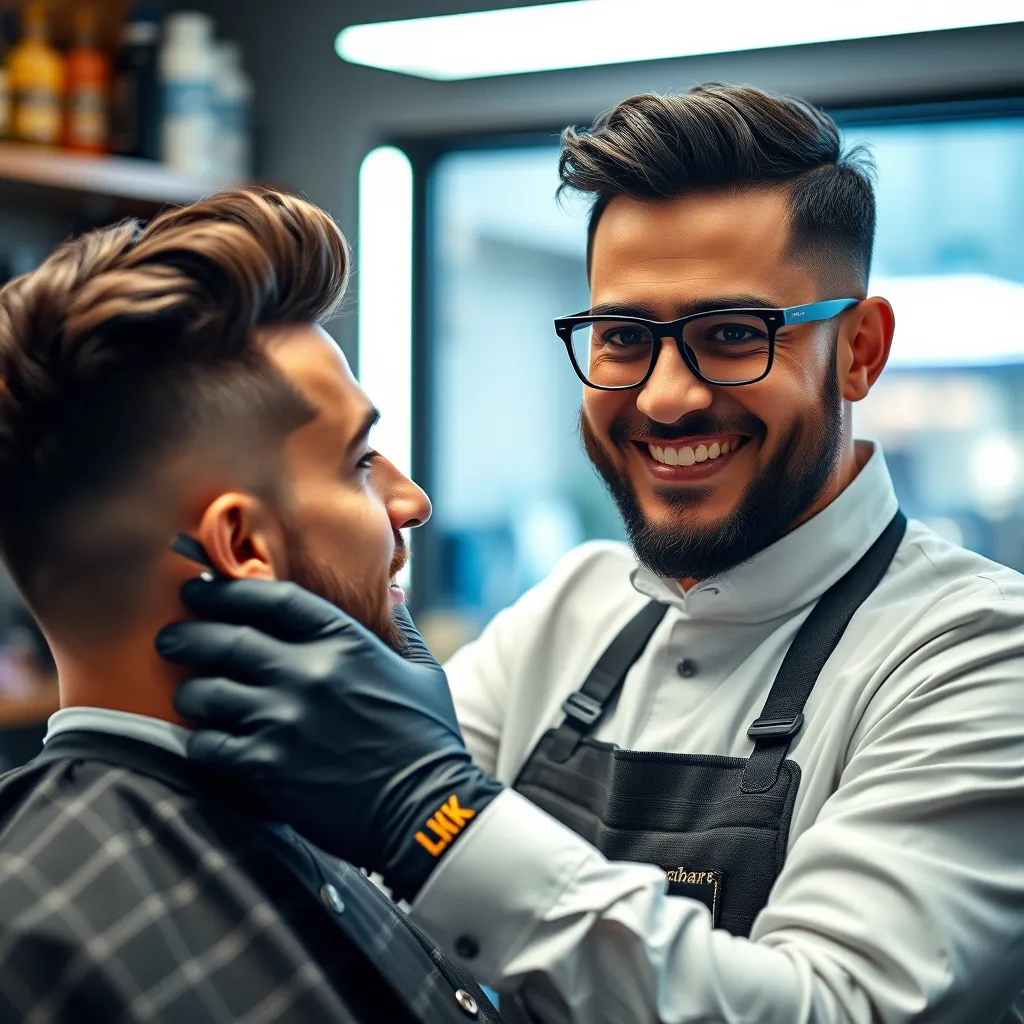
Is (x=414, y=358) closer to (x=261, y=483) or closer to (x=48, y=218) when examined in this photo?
(x=48, y=218)

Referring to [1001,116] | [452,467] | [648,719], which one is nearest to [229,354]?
[648,719]

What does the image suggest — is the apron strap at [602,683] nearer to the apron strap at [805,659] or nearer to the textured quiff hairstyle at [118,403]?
the apron strap at [805,659]

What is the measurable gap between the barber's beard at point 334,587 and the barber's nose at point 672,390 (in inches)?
20.1

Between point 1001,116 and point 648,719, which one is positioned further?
point 1001,116

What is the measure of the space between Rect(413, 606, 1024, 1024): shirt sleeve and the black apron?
0.35 feet

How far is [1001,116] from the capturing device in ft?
9.30

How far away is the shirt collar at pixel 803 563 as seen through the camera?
1746mm

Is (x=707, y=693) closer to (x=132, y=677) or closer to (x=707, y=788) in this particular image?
(x=707, y=788)

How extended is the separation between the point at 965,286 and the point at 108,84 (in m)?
2.24

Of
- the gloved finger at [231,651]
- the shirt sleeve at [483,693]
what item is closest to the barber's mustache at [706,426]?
the shirt sleeve at [483,693]

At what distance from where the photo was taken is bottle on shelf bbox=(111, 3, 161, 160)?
318 centimetres

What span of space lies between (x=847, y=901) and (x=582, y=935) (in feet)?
1.01

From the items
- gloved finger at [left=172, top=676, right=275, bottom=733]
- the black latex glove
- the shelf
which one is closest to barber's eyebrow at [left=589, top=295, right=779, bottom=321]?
the black latex glove

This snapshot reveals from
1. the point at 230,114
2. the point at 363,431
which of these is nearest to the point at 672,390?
the point at 363,431
